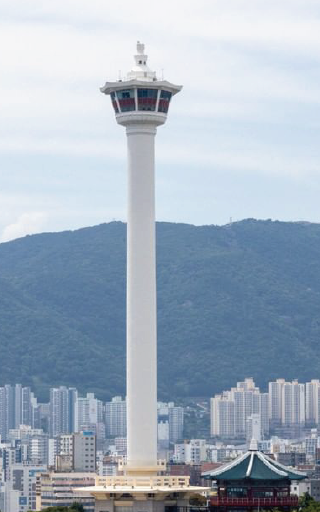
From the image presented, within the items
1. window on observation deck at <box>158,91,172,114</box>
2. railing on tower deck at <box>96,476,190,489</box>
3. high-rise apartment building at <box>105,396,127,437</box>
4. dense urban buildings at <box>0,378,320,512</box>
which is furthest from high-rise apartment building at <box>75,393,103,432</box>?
railing on tower deck at <box>96,476,190,489</box>

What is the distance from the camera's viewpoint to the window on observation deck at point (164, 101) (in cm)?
4353

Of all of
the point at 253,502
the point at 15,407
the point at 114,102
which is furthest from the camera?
the point at 15,407

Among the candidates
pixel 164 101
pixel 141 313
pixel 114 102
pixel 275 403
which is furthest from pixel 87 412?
pixel 141 313

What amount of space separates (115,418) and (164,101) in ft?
436

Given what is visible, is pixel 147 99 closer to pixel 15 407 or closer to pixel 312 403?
pixel 312 403

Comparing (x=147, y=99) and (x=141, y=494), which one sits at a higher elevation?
(x=147, y=99)

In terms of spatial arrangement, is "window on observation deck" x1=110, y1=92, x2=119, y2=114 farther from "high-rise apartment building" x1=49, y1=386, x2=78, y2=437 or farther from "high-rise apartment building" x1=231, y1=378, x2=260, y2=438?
"high-rise apartment building" x1=49, y1=386, x2=78, y2=437

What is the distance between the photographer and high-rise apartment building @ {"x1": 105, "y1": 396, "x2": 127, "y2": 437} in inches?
6870

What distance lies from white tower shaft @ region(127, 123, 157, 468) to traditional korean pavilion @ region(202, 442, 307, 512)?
158 centimetres

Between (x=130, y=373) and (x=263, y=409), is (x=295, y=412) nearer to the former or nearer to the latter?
(x=263, y=409)

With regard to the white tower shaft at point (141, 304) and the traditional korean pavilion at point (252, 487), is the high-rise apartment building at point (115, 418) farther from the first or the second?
the traditional korean pavilion at point (252, 487)

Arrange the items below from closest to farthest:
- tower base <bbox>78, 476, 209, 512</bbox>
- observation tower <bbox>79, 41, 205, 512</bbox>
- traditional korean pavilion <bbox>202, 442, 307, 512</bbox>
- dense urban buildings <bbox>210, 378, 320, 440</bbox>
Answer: tower base <bbox>78, 476, 209, 512</bbox>
observation tower <bbox>79, 41, 205, 512</bbox>
traditional korean pavilion <bbox>202, 442, 307, 512</bbox>
dense urban buildings <bbox>210, 378, 320, 440</bbox>

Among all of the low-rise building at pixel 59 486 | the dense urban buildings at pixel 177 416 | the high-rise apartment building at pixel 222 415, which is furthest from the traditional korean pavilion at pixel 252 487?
the high-rise apartment building at pixel 222 415

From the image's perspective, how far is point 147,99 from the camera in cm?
4344
